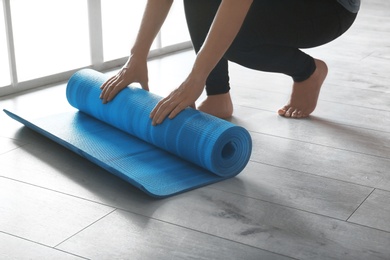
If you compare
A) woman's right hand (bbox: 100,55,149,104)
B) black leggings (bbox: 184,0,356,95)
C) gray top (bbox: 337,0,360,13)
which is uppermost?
gray top (bbox: 337,0,360,13)

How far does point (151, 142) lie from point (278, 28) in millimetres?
573

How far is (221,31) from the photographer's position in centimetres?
184

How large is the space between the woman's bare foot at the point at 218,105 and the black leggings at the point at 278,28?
0.34 feet

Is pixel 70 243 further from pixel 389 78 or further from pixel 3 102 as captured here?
pixel 389 78

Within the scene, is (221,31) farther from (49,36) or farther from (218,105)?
(49,36)

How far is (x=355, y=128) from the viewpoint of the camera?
7.75 feet

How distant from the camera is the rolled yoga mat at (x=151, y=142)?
1.82 metres

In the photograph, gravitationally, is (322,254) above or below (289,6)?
Answer: below

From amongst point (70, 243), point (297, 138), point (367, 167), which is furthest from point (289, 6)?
point (70, 243)

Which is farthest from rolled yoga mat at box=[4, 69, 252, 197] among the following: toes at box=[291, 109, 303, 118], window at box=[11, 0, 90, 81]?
window at box=[11, 0, 90, 81]

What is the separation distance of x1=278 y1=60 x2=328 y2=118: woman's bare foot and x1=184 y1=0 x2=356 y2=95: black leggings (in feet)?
0.22

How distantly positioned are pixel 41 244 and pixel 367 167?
1014mm

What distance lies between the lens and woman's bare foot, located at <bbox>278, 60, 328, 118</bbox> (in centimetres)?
241

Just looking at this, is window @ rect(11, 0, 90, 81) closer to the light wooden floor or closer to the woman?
the light wooden floor
